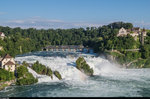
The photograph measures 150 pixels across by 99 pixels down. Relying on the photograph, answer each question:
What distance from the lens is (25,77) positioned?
127ft

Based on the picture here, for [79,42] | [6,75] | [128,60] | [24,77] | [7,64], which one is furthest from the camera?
[79,42]

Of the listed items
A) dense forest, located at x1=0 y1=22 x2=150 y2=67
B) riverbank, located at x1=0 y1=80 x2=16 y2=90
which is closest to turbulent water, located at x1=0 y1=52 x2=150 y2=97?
riverbank, located at x1=0 y1=80 x2=16 y2=90

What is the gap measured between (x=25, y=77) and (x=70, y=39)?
88.2 metres

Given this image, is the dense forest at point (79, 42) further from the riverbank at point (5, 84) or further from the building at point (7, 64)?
the riverbank at point (5, 84)

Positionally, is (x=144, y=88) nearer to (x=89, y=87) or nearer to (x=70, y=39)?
(x=89, y=87)

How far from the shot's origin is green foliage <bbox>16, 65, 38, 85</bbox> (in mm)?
37562

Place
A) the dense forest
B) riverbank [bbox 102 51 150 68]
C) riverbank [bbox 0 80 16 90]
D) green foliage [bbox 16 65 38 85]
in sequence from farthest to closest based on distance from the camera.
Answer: the dense forest → riverbank [bbox 102 51 150 68] → green foliage [bbox 16 65 38 85] → riverbank [bbox 0 80 16 90]

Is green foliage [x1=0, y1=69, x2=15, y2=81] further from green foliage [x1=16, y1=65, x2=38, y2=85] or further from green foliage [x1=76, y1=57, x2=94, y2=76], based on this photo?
green foliage [x1=76, y1=57, x2=94, y2=76]

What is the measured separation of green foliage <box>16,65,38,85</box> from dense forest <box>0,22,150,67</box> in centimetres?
1981

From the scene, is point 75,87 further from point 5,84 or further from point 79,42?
point 79,42

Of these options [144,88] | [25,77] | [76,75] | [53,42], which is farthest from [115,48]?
[53,42]

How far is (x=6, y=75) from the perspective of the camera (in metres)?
37.1

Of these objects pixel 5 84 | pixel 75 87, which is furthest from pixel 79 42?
pixel 5 84

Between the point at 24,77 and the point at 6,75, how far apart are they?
320cm
